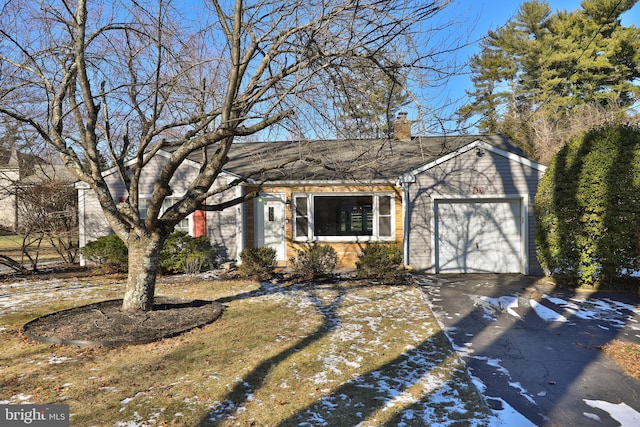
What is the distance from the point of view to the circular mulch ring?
16.0ft

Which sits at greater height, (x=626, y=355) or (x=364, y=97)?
(x=364, y=97)

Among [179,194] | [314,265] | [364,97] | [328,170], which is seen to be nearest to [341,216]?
[328,170]

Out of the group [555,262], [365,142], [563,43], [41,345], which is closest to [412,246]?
[555,262]

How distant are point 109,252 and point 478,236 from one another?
398 inches

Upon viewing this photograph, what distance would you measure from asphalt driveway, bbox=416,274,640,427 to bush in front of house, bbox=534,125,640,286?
0.60 meters

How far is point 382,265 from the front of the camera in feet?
30.0

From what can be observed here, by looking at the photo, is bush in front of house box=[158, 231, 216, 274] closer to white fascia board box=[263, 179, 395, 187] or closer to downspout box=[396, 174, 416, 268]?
white fascia board box=[263, 179, 395, 187]

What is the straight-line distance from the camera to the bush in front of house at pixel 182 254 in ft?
33.3

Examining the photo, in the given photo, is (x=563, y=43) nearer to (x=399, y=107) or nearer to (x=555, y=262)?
(x=555, y=262)

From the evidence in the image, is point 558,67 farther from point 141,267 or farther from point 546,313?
point 141,267

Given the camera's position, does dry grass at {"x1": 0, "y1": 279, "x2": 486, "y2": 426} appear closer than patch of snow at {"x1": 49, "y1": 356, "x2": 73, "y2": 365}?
Yes

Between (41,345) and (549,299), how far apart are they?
28.2ft

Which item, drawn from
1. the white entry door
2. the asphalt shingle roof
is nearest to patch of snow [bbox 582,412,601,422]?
the asphalt shingle roof

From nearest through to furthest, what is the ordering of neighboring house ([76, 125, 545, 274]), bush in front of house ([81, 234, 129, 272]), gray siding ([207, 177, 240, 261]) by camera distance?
bush in front of house ([81, 234, 129, 272])
neighboring house ([76, 125, 545, 274])
gray siding ([207, 177, 240, 261])
